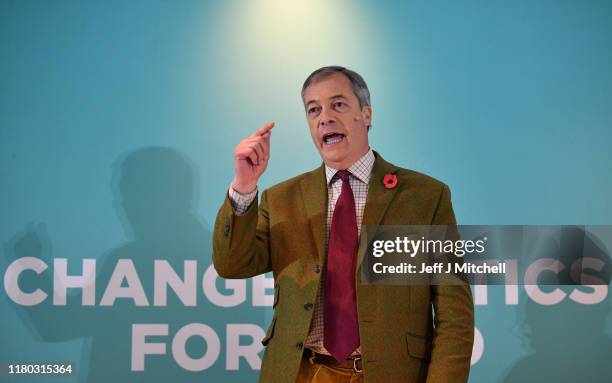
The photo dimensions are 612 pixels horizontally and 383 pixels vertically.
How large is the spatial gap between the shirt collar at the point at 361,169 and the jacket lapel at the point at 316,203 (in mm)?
18

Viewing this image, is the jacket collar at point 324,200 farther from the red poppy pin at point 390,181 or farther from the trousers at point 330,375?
the trousers at point 330,375

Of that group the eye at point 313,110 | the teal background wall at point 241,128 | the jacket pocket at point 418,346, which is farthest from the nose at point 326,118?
the jacket pocket at point 418,346

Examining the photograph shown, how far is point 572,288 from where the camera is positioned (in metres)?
2.44

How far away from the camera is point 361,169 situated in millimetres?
1893

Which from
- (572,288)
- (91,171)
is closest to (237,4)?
(91,171)

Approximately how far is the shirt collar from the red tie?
28 millimetres

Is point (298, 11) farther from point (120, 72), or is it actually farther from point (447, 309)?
point (447, 309)

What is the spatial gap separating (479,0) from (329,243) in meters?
1.30

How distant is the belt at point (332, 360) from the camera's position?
1688 mm

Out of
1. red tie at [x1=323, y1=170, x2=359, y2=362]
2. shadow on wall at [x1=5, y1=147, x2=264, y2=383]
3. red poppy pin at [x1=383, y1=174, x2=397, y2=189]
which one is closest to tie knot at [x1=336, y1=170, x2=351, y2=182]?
red tie at [x1=323, y1=170, x2=359, y2=362]

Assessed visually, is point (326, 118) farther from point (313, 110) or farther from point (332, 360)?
point (332, 360)

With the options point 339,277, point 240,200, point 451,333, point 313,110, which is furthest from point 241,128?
point 451,333

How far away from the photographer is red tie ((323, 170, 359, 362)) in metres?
1.69

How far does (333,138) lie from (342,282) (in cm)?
46
